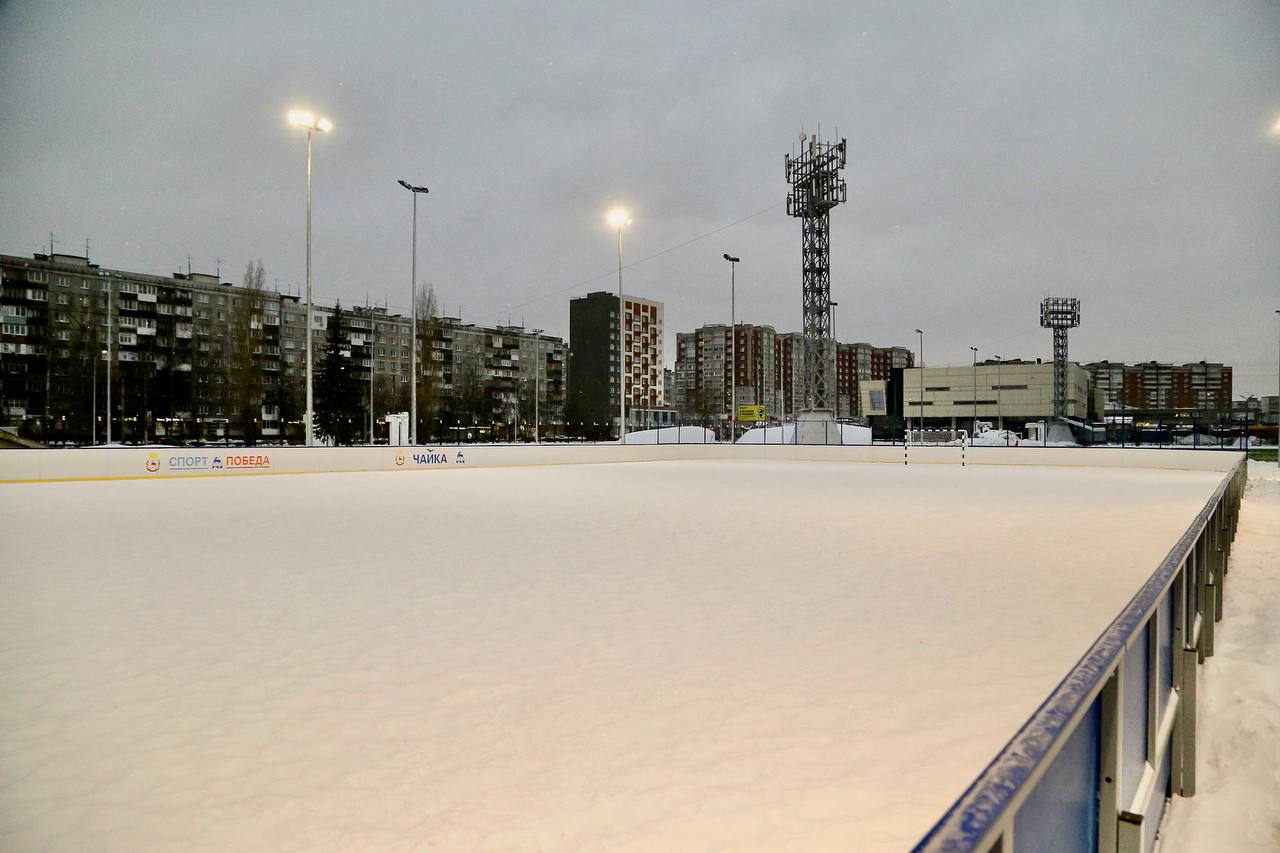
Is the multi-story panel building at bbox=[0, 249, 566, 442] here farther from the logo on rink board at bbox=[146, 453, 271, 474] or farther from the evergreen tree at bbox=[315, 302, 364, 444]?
the logo on rink board at bbox=[146, 453, 271, 474]

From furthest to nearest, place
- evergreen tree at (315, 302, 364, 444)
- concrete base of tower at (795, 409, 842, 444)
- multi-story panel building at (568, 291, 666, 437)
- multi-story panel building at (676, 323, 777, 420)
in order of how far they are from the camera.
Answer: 1. multi-story panel building at (676, 323, 777, 420)
2. multi-story panel building at (568, 291, 666, 437)
3. evergreen tree at (315, 302, 364, 444)
4. concrete base of tower at (795, 409, 842, 444)

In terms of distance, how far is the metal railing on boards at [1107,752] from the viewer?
99cm

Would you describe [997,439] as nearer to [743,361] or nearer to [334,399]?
[334,399]

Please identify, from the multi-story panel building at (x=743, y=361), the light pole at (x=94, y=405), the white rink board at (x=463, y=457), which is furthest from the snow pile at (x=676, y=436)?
the multi-story panel building at (x=743, y=361)

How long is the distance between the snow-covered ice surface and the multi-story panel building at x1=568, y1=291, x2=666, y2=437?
372 ft

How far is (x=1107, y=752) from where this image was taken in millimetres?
1824

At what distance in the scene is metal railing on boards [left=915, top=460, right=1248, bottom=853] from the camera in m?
0.99

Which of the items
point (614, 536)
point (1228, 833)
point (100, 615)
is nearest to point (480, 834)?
point (1228, 833)

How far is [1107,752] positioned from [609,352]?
12492cm

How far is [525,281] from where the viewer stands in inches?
4852

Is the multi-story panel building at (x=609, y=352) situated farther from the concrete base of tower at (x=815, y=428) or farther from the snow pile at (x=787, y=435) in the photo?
the concrete base of tower at (x=815, y=428)

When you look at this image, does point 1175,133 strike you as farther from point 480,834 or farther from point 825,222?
point 480,834

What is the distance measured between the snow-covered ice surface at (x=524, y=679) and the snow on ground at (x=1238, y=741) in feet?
2.57

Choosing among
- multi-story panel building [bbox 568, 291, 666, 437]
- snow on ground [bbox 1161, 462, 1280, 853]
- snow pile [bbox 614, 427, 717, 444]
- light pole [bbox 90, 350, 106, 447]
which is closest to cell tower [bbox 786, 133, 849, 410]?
snow pile [bbox 614, 427, 717, 444]
